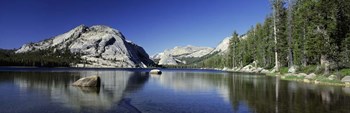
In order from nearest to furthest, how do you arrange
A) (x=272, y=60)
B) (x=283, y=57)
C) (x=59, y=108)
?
(x=59, y=108), (x=283, y=57), (x=272, y=60)

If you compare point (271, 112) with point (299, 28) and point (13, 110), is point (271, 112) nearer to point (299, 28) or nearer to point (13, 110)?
point (13, 110)

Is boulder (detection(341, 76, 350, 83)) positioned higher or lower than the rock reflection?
→ higher

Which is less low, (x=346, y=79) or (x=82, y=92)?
(x=346, y=79)

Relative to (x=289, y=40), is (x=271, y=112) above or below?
below

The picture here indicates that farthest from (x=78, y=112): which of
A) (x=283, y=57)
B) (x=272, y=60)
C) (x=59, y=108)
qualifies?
(x=272, y=60)

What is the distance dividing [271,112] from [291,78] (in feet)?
134

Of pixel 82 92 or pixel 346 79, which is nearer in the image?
pixel 82 92

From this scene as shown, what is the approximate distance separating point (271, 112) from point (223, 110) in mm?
2785

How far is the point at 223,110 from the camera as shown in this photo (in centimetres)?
1734

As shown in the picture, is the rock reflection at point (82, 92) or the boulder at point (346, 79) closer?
the rock reflection at point (82, 92)

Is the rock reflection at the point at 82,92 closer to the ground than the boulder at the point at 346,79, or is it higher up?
closer to the ground

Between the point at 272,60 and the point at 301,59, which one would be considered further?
the point at 272,60

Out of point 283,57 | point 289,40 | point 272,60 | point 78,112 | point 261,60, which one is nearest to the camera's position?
point 78,112

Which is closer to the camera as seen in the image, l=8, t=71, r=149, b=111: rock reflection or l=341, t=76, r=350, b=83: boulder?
l=8, t=71, r=149, b=111: rock reflection
